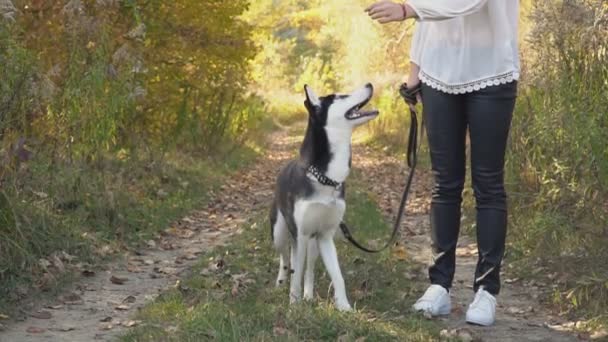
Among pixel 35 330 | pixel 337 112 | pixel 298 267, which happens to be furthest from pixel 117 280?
pixel 337 112

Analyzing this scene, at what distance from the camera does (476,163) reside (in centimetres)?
488

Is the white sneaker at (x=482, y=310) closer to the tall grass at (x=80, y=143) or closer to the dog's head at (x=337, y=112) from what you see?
the dog's head at (x=337, y=112)

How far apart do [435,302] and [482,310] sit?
293 mm

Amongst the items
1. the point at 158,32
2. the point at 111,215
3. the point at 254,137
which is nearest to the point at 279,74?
the point at 254,137

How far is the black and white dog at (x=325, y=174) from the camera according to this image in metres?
5.07

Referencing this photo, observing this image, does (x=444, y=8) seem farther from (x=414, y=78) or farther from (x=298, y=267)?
(x=298, y=267)

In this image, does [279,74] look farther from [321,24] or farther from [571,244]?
[571,244]

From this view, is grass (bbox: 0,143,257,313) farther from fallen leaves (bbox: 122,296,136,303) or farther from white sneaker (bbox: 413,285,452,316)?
white sneaker (bbox: 413,285,452,316)

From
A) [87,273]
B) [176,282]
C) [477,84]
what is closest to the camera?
[477,84]

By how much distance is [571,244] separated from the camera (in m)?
6.22

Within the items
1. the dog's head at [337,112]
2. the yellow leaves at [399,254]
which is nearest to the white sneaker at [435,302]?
the dog's head at [337,112]

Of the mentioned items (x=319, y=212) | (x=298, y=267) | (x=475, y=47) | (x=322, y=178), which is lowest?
(x=298, y=267)

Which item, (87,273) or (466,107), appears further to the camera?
(87,273)

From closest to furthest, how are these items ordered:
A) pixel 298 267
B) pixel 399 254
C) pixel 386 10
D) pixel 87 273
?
pixel 386 10
pixel 298 267
pixel 87 273
pixel 399 254
